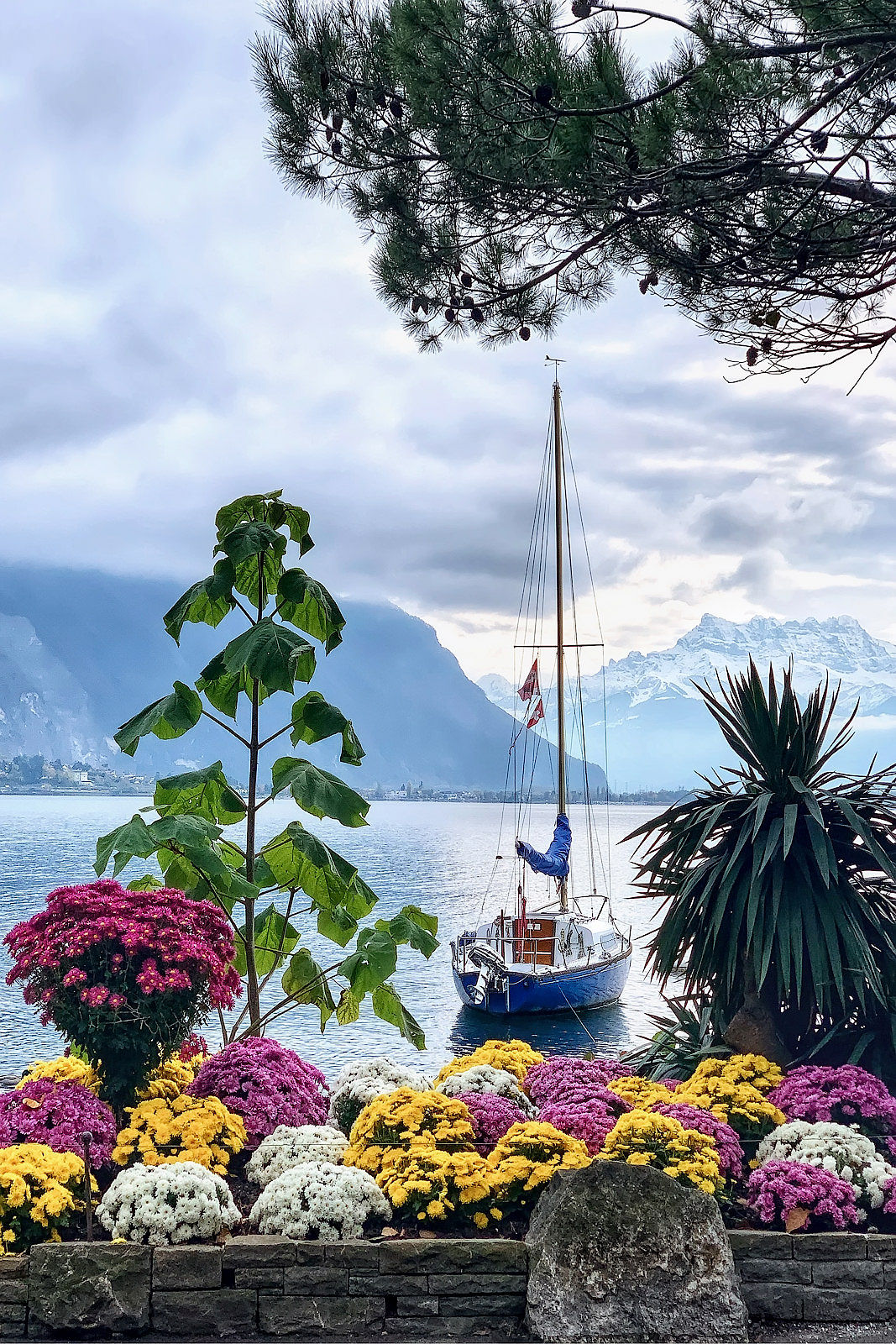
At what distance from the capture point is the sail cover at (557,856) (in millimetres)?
22125

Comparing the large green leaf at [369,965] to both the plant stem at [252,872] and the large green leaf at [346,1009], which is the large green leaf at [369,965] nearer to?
the large green leaf at [346,1009]

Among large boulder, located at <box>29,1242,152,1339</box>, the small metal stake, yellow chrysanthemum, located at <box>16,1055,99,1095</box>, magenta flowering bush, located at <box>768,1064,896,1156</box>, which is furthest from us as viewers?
yellow chrysanthemum, located at <box>16,1055,99,1095</box>

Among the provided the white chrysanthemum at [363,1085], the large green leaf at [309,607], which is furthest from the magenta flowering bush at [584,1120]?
the large green leaf at [309,607]

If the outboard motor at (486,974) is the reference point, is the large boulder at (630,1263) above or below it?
above

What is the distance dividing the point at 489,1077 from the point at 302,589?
307cm

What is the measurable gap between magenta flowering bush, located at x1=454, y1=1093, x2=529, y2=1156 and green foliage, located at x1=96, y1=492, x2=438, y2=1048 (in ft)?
3.08

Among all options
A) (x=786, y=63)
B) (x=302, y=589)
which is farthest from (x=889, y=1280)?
(x=786, y=63)

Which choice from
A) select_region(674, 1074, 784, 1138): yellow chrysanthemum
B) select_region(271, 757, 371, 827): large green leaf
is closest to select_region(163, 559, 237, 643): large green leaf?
select_region(271, 757, 371, 827): large green leaf

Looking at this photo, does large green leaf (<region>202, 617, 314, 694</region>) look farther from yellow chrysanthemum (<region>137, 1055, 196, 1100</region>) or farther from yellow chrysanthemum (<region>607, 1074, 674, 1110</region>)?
yellow chrysanthemum (<region>607, 1074, 674, 1110</region>)

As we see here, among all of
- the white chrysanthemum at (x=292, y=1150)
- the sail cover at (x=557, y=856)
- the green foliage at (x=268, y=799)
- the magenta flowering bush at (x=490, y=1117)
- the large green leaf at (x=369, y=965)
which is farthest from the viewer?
the sail cover at (x=557, y=856)

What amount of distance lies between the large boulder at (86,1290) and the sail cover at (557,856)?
58.7 ft

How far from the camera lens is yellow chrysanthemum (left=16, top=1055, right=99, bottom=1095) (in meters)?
5.67

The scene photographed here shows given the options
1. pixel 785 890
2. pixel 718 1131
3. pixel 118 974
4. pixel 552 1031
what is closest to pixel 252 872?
pixel 118 974

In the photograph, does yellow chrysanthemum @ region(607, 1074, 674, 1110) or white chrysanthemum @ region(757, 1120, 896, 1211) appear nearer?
white chrysanthemum @ region(757, 1120, 896, 1211)
